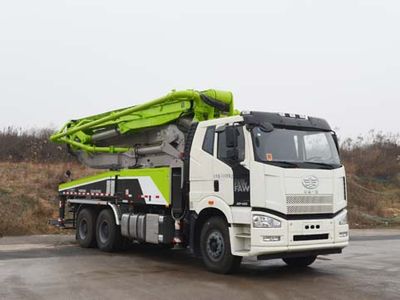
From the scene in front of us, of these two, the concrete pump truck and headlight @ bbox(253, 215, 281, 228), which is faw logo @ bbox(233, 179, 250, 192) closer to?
the concrete pump truck

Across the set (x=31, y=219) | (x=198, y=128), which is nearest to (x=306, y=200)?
(x=198, y=128)

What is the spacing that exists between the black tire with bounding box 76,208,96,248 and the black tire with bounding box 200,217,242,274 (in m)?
4.62

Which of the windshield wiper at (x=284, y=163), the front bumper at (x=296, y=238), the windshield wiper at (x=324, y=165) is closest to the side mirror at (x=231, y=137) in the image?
the windshield wiper at (x=284, y=163)

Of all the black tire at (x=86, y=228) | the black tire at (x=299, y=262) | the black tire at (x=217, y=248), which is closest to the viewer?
the black tire at (x=217, y=248)

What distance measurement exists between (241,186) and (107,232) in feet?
16.8

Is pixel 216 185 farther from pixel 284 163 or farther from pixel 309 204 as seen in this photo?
pixel 309 204

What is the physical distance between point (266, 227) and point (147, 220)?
3.44 m

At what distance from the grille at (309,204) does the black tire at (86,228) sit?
6381 millimetres

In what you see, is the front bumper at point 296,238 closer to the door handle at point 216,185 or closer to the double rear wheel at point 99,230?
the door handle at point 216,185

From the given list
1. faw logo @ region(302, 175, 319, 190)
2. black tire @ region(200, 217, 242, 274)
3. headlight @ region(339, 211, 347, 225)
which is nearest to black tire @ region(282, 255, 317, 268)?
headlight @ region(339, 211, 347, 225)

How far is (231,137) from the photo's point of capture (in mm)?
9195

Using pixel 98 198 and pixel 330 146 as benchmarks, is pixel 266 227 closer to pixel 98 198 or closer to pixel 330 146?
Result: pixel 330 146

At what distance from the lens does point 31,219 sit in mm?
18062

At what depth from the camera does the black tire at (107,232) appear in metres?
12.6
